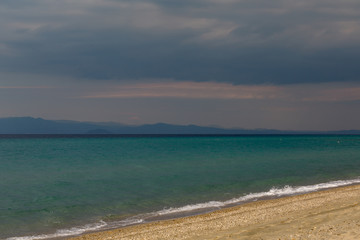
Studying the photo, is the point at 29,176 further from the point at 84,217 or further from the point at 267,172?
the point at 267,172

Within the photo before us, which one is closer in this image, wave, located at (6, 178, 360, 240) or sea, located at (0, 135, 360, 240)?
wave, located at (6, 178, 360, 240)

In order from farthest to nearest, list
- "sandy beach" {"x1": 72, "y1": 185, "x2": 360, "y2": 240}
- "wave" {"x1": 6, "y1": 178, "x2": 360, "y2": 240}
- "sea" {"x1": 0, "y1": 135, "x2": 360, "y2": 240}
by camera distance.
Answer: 1. "sea" {"x1": 0, "y1": 135, "x2": 360, "y2": 240}
2. "wave" {"x1": 6, "y1": 178, "x2": 360, "y2": 240}
3. "sandy beach" {"x1": 72, "y1": 185, "x2": 360, "y2": 240}

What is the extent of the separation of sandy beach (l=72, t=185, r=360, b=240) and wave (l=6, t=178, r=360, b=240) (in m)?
1.05

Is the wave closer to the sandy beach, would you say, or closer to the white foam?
the white foam

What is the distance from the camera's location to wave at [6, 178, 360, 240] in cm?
1590

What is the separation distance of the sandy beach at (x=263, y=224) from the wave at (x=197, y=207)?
3.44 feet

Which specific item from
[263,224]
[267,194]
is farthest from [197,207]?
[263,224]

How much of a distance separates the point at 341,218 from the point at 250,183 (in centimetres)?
1614

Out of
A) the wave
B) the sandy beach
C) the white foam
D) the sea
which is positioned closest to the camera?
the sandy beach

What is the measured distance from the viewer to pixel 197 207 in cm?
2039

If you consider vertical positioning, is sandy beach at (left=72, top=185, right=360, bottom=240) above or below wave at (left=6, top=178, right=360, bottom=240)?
above

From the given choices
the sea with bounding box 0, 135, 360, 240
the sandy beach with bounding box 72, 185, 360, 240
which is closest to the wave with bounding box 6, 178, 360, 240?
the sea with bounding box 0, 135, 360, 240

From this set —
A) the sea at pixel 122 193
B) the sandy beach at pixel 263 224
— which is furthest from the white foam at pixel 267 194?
the sandy beach at pixel 263 224

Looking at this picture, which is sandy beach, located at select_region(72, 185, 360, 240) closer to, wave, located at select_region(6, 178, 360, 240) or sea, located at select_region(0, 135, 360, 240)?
wave, located at select_region(6, 178, 360, 240)
